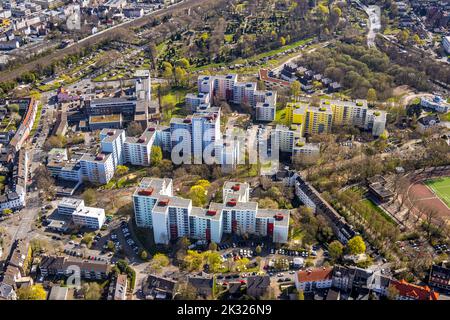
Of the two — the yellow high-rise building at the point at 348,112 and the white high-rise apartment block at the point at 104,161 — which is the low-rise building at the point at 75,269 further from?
the yellow high-rise building at the point at 348,112

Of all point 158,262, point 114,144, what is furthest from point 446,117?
point 158,262

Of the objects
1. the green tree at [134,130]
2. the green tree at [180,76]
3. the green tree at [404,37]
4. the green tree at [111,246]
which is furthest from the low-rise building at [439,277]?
the green tree at [404,37]

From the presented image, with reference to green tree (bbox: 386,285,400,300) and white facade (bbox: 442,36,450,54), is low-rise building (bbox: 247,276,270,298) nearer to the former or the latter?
green tree (bbox: 386,285,400,300)

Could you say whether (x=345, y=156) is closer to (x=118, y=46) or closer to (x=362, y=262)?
(x=362, y=262)

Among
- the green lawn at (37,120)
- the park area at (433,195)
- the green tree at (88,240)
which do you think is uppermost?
the green lawn at (37,120)

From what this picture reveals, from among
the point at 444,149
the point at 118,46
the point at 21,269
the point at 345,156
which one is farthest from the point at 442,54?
the point at 21,269

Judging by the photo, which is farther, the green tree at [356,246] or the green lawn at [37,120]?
the green lawn at [37,120]

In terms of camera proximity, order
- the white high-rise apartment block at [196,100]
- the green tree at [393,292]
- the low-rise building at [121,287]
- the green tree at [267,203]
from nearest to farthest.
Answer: the green tree at [393,292]
the low-rise building at [121,287]
the green tree at [267,203]
the white high-rise apartment block at [196,100]
